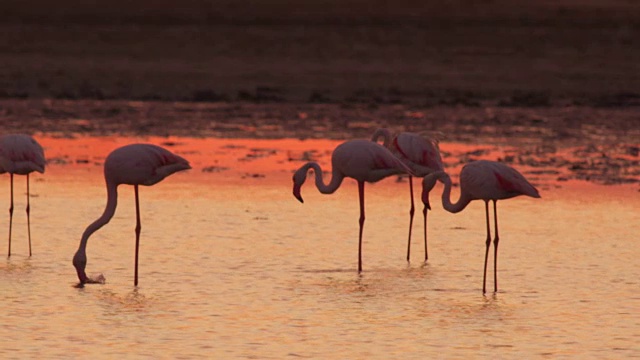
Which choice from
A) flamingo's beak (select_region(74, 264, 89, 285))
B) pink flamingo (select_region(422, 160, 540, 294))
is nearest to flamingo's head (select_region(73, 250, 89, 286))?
flamingo's beak (select_region(74, 264, 89, 285))

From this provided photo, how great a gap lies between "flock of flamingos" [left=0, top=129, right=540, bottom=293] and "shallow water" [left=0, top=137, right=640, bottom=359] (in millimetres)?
379

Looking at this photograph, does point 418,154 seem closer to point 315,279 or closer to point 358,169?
point 358,169

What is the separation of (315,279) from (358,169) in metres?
1.30

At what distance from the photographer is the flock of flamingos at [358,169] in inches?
425

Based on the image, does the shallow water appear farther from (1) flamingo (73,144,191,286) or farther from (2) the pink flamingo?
(2) the pink flamingo

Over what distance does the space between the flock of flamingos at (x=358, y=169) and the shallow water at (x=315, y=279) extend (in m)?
0.38

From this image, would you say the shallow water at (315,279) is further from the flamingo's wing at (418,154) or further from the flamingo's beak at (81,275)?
the flamingo's wing at (418,154)

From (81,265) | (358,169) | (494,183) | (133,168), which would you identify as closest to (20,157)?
(133,168)

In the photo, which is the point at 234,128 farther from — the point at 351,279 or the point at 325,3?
the point at 325,3

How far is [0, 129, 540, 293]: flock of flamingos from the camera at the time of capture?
1080 cm

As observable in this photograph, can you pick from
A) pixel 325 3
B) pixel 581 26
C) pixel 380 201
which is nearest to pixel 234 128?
pixel 380 201

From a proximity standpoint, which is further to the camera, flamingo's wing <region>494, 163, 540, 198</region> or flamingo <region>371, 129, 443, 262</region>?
flamingo <region>371, 129, 443, 262</region>

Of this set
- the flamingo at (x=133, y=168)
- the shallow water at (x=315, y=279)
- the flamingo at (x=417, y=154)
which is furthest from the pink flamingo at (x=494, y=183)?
the flamingo at (x=133, y=168)

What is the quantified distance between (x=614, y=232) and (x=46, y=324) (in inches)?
237
